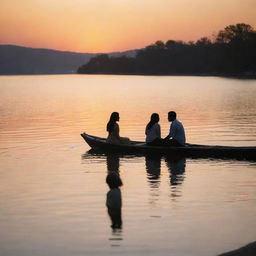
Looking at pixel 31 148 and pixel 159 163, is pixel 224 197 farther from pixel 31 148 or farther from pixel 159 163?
pixel 31 148

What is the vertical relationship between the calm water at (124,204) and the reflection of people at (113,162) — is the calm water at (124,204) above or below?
below

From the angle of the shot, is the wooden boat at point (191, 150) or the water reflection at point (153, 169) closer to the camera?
the water reflection at point (153, 169)

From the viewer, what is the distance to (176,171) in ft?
61.4

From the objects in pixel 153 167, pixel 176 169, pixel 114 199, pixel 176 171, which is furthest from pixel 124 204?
pixel 153 167

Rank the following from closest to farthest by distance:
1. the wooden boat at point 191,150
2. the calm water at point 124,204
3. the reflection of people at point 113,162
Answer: the calm water at point 124,204
the reflection of people at point 113,162
the wooden boat at point 191,150

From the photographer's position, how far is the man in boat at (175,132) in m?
20.4

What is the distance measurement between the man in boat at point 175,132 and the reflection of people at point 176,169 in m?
0.69

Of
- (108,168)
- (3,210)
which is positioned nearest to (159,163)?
(108,168)

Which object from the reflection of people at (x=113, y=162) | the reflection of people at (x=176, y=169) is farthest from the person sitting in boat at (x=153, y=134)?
the reflection of people at (x=113, y=162)

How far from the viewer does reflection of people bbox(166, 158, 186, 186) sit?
677 inches

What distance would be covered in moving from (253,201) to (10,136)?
58.1 ft

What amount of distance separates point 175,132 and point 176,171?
7.86 ft

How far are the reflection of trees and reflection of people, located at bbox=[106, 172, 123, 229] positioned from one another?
2.32m

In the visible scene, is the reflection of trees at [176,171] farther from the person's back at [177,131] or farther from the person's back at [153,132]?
the person's back at [153,132]
